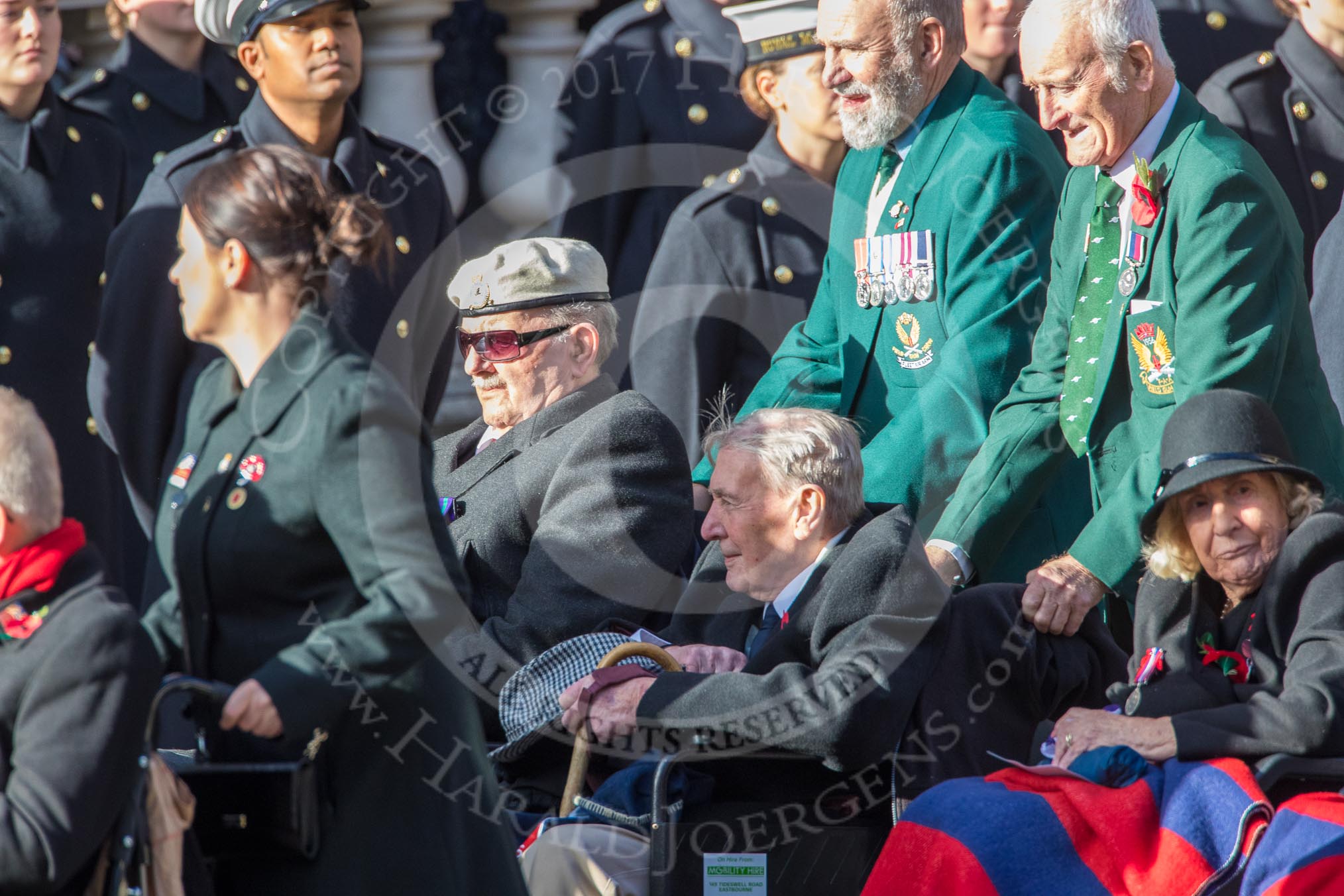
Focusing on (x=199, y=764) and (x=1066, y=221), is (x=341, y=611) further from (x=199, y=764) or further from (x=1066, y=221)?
(x=1066, y=221)

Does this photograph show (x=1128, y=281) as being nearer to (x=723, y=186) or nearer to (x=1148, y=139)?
(x=1148, y=139)

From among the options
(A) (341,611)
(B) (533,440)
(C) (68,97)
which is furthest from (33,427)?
(C) (68,97)

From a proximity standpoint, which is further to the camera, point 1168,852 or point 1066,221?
point 1066,221

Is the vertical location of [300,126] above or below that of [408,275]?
above

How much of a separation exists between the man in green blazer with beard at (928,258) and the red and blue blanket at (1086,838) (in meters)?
1.04

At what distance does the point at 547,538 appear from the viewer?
432 centimetres

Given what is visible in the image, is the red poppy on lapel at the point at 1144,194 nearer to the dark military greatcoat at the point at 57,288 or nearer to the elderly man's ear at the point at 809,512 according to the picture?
the elderly man's ear at the point at 809,512

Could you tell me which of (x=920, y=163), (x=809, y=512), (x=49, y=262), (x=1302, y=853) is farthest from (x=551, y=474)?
(x=49, y=262)

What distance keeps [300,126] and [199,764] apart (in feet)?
10.1

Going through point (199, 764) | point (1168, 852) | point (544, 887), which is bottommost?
point (544, 887)

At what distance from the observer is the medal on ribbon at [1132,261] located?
4.29 m

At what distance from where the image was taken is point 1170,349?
4.22 metres

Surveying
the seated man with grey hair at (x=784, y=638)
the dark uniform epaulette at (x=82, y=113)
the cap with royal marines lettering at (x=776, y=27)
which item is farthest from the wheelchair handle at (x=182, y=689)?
the dark uniform epaulette at (x=82, y=113)

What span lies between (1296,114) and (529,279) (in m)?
2.30
